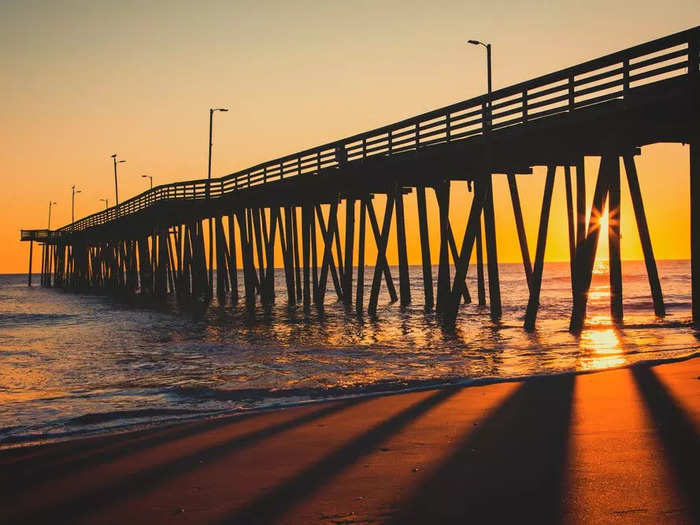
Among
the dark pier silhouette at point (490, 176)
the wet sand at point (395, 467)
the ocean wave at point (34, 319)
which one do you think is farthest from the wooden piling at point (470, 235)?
the ocean wave at point (34, 319)

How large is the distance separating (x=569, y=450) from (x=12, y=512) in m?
3.93

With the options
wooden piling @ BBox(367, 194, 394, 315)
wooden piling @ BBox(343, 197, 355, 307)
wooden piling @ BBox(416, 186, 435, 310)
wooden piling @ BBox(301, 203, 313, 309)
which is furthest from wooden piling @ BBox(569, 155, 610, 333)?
wooden piling @ BBox(301, 203, 313, 309)

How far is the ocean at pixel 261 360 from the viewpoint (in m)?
10.0

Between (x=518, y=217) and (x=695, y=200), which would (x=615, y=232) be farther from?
(x=518, y=217)

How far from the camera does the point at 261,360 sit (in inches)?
607

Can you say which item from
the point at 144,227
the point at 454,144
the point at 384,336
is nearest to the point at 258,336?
the point at 384,336

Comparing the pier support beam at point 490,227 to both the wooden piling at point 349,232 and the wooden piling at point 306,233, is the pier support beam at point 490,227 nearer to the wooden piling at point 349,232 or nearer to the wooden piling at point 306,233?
the wooden piling at point 349,232

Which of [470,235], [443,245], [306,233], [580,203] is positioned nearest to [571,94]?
[580,203]

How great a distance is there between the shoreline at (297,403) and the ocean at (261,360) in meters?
0.05

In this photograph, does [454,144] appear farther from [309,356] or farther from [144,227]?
[144,227]

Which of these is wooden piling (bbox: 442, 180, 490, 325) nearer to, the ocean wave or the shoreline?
the shoreline

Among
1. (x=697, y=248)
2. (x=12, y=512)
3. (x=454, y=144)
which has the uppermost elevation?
(x=454, y=144)

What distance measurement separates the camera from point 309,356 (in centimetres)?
1589

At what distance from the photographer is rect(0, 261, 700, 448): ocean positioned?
33.0 ft
